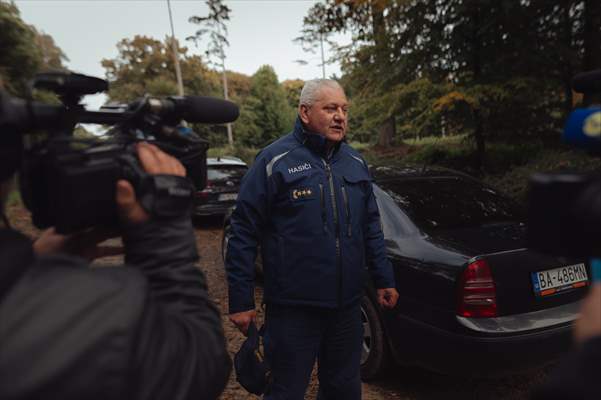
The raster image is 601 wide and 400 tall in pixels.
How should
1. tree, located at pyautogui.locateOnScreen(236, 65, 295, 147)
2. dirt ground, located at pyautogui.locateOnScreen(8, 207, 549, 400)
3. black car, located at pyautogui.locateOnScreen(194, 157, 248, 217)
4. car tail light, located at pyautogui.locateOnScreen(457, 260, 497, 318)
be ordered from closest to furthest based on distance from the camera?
car tail light, located at pyautogui.locateOnScreen(457, 260, 497, 318)
dirt ground, located at pyautogui.locateOnScreen(8, 207, 549, 400)
black car, located at pyautogui.locateOnScreen(194, 157, 248, 217)
tree, located at pyautogui.locateOnScreen(236, 65, 295, 147)

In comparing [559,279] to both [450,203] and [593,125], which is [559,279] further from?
[593,125]

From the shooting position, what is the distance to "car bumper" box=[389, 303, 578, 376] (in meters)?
2.05

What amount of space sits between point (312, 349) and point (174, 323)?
1.21 metres

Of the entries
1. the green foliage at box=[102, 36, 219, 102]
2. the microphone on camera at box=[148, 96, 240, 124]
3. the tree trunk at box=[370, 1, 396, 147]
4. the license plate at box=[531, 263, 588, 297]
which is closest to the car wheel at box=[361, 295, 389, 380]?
the license plate at box=[531, 263, 588, 297]

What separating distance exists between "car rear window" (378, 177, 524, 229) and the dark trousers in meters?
0.97

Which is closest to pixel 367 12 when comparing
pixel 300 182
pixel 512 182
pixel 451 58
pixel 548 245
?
pixel 451 58

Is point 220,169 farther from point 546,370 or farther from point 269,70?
point 269,70

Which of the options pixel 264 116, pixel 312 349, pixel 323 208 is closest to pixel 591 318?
pixel 323 208

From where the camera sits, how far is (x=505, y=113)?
6566 millimetres

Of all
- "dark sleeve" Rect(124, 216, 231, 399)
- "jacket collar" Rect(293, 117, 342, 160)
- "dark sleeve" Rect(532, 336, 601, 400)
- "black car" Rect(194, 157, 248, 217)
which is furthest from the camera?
"black car" Rect(194, 157, 248, 217)

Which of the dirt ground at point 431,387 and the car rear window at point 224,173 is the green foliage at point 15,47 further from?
the dirt ground at point 431,387

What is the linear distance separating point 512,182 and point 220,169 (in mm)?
5135

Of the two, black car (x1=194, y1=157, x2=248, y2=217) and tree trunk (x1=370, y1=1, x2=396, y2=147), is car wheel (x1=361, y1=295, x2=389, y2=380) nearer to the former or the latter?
black car (x1=194, y1=157, x2=248, y2=217)

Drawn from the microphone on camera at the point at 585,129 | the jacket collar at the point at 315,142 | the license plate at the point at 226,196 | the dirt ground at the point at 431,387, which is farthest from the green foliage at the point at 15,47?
the microphone on camera at the point at 585,129
